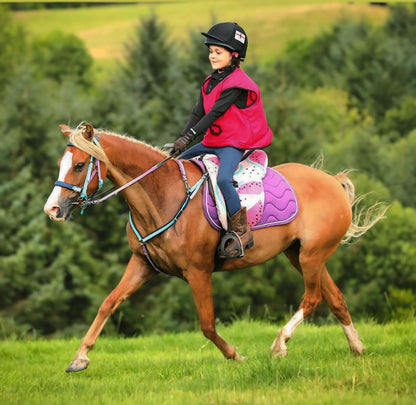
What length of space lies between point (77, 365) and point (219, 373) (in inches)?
54.4

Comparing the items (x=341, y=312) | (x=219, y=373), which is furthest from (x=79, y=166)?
(x=341, y=312)

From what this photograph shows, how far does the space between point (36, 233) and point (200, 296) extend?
21247 millimetres

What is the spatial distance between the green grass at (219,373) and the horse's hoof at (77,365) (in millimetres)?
74

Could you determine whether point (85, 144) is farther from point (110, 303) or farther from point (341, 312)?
point (341, 312)

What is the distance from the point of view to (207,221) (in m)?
5.95

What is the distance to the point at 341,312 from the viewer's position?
21.9 feet

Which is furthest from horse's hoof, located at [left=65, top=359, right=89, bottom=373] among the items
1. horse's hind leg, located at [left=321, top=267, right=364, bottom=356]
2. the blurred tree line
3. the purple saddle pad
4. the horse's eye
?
the blurred tree line

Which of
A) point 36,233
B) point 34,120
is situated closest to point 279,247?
point 36,233

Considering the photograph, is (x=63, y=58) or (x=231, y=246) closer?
(x=231, y=246)

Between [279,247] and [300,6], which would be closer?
[279,247]

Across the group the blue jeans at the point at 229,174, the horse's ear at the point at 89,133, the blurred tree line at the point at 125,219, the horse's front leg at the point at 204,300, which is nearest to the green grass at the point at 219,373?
the horse's front leg at the point at 204,300

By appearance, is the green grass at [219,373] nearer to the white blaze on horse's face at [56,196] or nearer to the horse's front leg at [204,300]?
the horse's front leg at [204,300]

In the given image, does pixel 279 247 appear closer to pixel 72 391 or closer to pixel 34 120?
pixel 72 391

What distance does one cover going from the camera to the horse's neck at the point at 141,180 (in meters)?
5.71
